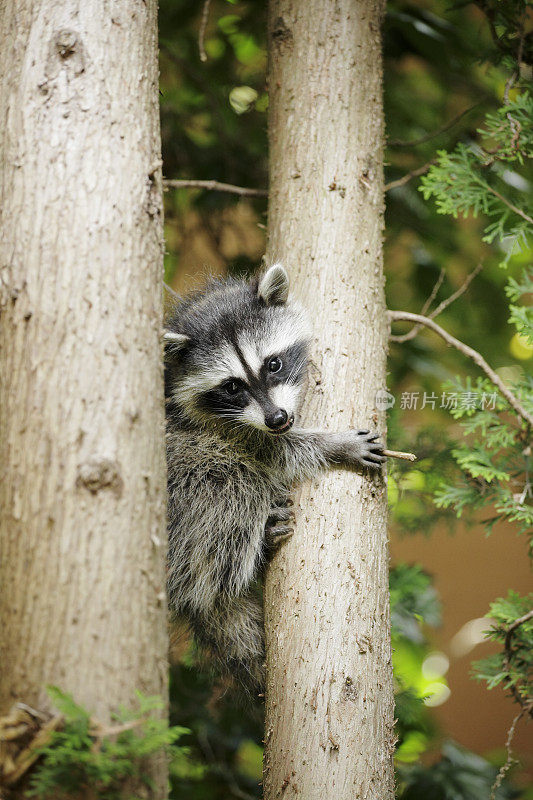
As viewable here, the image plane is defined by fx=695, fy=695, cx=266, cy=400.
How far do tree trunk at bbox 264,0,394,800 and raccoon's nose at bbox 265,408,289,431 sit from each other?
76 mm

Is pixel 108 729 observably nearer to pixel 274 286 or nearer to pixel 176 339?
pixel 176 339

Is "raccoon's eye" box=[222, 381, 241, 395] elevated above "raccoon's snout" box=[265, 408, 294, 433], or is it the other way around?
"raccoon's eye" box=[222, 381, 241, 395]

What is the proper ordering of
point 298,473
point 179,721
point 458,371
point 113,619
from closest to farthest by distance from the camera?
point 113,619 < point 298,473 < point 179,721 < point 458,371

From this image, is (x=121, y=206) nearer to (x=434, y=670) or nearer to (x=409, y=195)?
(x=409, y=195)

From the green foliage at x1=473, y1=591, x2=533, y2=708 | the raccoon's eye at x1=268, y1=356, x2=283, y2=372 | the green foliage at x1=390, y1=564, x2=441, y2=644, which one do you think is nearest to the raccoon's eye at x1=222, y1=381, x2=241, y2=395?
the raccoon's eye at x1=268, y1=356, x2=283, y2=372

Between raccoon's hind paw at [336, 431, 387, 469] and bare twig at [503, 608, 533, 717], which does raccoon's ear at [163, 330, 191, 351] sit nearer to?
raccoon's hind paw at [336, 431, 387, 469]

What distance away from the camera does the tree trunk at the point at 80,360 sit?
1.32 metres

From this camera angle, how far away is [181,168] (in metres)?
3.17

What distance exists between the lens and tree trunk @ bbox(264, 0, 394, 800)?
175cm

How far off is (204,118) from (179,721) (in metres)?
2.72

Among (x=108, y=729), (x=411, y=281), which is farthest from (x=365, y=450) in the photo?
(x=411, y=281)

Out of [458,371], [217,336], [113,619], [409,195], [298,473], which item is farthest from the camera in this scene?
[458,371]

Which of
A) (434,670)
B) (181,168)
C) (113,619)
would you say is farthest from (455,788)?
(181,168)

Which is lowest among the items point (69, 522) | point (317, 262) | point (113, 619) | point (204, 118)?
point (113, 619)
